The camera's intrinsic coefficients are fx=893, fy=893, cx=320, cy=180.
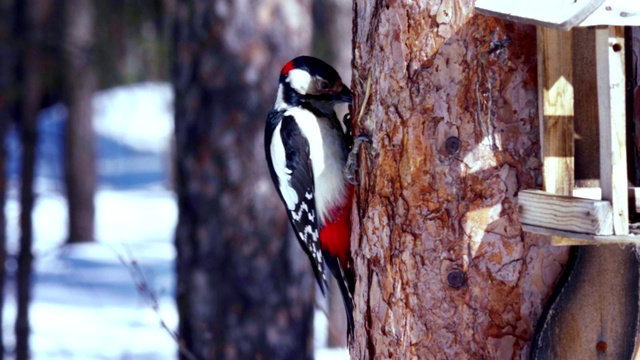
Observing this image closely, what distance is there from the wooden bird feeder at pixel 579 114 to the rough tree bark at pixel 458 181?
99 millimetres

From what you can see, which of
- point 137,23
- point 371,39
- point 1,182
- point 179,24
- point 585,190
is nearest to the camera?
point 585,190

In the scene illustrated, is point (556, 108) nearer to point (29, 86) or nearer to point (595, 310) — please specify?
point (595, 310)

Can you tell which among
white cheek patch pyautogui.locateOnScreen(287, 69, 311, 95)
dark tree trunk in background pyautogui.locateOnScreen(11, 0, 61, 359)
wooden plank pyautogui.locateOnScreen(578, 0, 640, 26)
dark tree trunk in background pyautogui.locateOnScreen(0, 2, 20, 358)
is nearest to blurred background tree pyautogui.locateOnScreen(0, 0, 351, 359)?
white cheek patch pyautogui.locateOnScreen(287, 69, 311, 95)

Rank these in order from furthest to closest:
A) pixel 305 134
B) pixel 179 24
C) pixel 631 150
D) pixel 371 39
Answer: pixel 179 24 → pixel 305 134 → pixel 371 39 → pixel 631 150

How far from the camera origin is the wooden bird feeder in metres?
1.78

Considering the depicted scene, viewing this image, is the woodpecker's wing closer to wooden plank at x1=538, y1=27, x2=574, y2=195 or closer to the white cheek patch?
the white cheek patch

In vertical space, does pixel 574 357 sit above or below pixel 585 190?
below

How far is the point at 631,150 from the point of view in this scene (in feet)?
7.18

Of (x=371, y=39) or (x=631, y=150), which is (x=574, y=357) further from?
(x=371, y=39)

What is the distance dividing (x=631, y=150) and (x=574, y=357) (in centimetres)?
52

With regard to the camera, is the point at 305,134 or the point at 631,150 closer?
the point at 631,150

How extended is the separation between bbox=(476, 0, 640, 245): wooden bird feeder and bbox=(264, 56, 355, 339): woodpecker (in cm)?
91

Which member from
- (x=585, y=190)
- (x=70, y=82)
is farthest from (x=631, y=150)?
(x=70, y=82)

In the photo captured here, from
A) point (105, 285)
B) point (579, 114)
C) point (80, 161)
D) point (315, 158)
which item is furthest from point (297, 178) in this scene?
point (80, 161)
